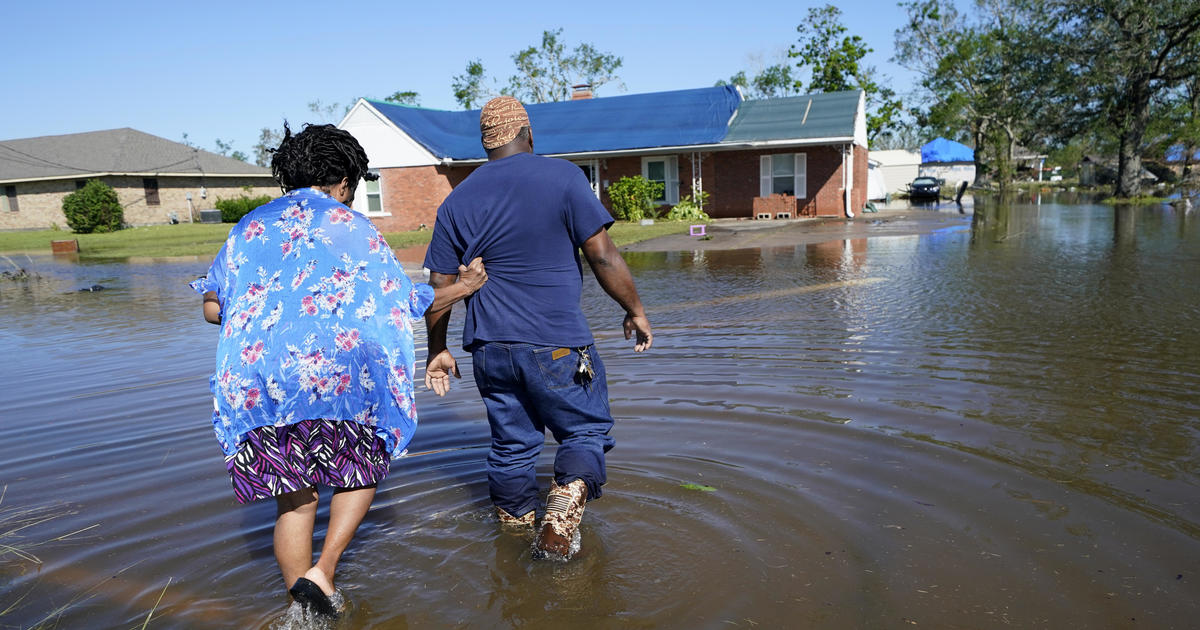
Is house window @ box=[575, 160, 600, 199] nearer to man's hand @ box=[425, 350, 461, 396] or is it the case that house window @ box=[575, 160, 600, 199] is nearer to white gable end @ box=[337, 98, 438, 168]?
white gable end @ box=[337, 98, 438, 168]

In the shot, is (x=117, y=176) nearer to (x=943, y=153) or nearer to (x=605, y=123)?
(x=605, y=123)

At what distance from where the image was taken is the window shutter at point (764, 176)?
28.3 meters

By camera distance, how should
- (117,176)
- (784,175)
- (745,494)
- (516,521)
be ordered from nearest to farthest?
(516,521), (745,494), (784,175), (117,176)

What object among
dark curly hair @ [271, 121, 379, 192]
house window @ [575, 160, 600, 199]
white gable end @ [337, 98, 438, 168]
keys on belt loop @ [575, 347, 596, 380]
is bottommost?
keys on belt loop @ [575, 347, 596, 380]

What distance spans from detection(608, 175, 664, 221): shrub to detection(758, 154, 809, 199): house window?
3.73 metres

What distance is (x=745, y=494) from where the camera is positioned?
3.85 m

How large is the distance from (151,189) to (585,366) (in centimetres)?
4577

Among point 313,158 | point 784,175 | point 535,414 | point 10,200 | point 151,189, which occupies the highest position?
point 151,189

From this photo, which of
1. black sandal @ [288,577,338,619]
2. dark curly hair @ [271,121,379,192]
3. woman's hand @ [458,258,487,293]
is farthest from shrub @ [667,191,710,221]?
black sandal @ [288,577,338,619]

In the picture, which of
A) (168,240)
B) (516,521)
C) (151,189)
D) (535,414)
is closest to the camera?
(535,414)

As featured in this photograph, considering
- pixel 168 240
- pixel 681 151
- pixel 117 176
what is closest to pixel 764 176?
pixel 681 151

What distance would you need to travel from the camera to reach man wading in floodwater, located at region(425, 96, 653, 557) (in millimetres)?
3203

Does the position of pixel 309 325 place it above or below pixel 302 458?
above

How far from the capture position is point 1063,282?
10008mm
